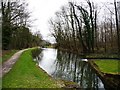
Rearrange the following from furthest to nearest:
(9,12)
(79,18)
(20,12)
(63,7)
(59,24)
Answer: (59,24) < (63,7) < (79,18) < (20,12) < (9,12)

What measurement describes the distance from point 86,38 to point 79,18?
5.97 m

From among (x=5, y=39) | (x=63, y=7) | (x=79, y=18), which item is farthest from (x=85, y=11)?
(x=63, y=7)

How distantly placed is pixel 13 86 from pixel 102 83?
794 cm

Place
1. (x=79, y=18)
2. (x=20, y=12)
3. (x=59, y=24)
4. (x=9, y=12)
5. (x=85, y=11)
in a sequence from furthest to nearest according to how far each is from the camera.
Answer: (x=59, y=24)
(x=79, y=18)
(x=85, y=11)
(x=20, y=12)
(x=9, y=12)

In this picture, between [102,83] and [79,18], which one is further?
[79,18]

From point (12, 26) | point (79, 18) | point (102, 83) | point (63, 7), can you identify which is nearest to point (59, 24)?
point (63, 7)

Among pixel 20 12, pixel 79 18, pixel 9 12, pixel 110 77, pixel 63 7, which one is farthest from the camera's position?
pixel 63 7

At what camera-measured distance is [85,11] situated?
4606cm

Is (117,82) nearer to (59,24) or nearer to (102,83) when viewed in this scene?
(102,83)

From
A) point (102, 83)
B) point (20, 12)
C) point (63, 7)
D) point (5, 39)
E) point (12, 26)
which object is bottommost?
point (102, 83)

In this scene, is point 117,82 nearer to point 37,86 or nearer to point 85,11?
point 37,86

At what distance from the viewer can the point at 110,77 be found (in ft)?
51.6

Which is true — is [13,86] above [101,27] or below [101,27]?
below

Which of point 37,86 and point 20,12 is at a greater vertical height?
point 20,12
